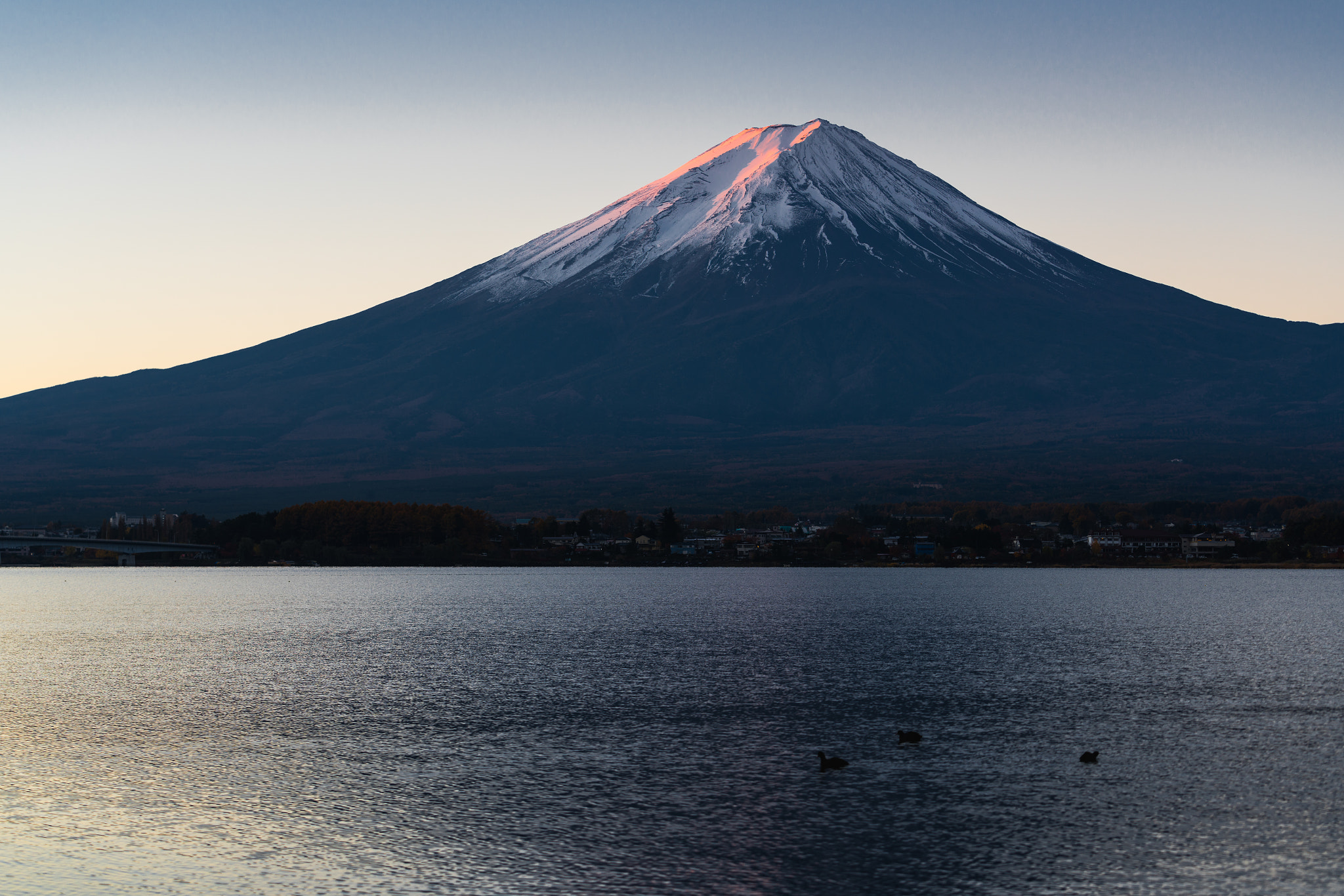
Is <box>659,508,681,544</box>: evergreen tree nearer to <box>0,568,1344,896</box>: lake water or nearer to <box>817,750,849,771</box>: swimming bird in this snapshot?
<box>0,568,1344,896</box>: lake water

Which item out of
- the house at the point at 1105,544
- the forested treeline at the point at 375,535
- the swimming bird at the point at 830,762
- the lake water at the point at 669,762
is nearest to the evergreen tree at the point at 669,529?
the forested treeline at the point at 375,535

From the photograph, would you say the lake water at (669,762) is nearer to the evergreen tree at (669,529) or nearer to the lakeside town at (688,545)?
the lakeside town at (688,545)

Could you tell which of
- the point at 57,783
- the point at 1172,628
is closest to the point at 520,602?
the point at 1172,628

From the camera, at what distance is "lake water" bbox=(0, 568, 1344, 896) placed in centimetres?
2484

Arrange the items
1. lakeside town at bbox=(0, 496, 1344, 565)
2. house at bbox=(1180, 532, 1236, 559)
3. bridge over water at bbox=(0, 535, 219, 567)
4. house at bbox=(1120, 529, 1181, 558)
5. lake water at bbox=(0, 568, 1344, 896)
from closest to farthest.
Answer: lake water at bbox=(0, 568, 1344, 896)
house at bbox=(1180, 532, 1236, 559)
bridge over water at bbox=(0, 535, 219, 567)
lakeside town at bbox=(0, 496, 1344, 565)
house at bbox=(1120, 529, 1181, 558)

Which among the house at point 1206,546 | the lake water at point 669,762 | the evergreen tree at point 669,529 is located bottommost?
the lake water at point 669,762

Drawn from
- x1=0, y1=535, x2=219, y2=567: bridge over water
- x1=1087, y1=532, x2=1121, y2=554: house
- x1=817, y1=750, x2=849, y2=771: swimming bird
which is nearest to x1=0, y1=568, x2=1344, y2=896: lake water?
x1=817, y1=750, x2=849, y2=771: swimming bird

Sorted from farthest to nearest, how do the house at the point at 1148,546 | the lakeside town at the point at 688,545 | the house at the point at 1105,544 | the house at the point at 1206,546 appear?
the house at the point at 1105,544 < the house at the point at 1148,546 < the lakeside town at the point at 688,545 < the house at the point at 1206,546

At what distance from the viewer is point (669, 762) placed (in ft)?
115

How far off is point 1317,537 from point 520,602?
11258 centimetres

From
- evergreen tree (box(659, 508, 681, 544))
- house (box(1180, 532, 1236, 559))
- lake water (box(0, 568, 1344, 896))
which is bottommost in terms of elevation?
lake water (box(0, 568, 1344, 896))

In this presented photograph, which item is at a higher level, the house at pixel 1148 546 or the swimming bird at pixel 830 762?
the house at pixel 1148 546

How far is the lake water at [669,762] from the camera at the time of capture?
24.8 m

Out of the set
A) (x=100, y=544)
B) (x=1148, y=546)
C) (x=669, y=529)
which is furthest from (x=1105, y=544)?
(x=100, y=544)
